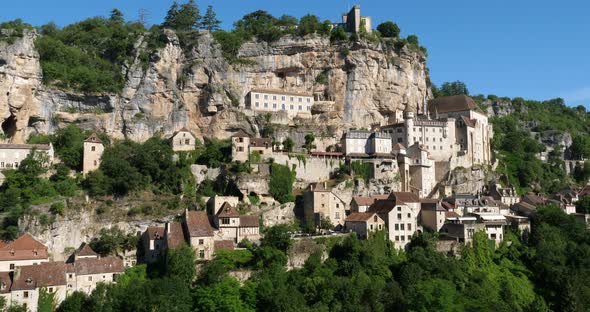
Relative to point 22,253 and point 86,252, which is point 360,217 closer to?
point 86,252

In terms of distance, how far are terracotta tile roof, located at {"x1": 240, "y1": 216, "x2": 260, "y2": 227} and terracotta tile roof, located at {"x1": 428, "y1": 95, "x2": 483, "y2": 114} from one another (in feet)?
121

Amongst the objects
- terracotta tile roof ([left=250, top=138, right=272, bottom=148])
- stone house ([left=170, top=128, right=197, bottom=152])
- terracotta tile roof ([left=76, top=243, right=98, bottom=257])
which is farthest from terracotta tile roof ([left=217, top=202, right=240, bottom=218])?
stone house ([left=170, top=128, right=197, bottom=152])

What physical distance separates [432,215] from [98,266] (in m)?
31.1

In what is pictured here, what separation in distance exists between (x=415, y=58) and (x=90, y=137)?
4580 cm

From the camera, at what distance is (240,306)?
46719 mm

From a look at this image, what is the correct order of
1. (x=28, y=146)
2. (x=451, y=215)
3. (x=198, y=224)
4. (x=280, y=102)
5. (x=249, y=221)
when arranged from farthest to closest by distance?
(x=280, y=102) → (x=28, y=146) → (x=451, y=215) → (x=249, y=221) → (x=198, y=224)

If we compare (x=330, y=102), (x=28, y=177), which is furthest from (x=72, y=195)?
(x=330, y=102)

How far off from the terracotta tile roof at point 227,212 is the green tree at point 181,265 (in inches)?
227

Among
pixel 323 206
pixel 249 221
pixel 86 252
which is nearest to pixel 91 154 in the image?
pixel 86 252

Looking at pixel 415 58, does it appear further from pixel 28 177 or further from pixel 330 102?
pixel 28 177

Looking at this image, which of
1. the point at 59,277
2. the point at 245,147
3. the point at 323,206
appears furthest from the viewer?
the point at 245,147

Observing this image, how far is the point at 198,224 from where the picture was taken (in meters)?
52.1

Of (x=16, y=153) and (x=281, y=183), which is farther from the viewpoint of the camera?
(x=281, y=183)

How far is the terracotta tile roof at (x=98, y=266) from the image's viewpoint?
4842cm
